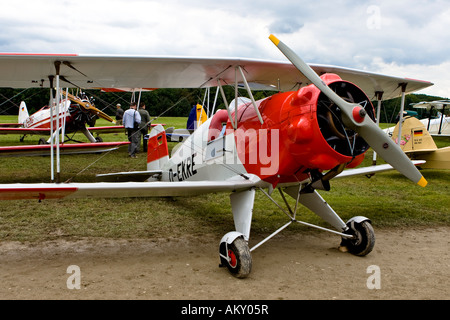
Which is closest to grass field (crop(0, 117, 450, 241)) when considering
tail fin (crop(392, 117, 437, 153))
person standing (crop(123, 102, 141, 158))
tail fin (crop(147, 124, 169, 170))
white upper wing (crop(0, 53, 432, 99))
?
tail fin (crop(147, 124, 169, 170))

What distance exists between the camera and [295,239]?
17.2 feet

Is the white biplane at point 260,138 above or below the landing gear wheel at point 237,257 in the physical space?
above

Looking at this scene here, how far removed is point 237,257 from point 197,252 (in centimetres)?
93

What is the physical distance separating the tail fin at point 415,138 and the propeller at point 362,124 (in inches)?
292

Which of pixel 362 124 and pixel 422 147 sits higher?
pixel 362 124

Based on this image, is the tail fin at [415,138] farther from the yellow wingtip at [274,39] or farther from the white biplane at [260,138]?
the yellow wingtip at [274,39]

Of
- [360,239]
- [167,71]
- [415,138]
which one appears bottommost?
[360,239]

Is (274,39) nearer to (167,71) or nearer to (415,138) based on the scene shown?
(167,71)

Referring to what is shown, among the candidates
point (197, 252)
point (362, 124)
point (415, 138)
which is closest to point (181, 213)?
point (197, 252)

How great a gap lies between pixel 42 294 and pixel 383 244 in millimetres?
3969

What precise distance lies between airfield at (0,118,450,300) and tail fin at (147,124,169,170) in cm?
75

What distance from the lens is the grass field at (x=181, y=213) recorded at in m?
5.41

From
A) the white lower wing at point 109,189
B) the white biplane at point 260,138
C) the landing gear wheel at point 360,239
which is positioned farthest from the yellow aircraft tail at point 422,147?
the white lower wing at point 109,189

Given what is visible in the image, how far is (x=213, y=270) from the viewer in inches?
159
